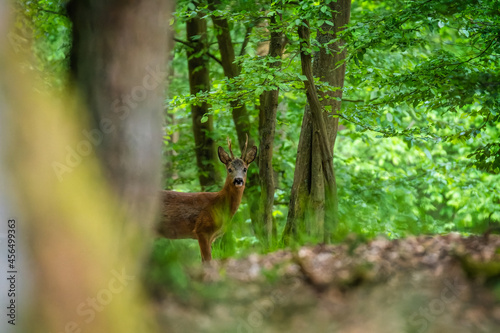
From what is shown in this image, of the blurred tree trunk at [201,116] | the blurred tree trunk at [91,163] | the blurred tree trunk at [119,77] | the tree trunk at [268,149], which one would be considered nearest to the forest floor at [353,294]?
the blurred tree trunk at [91,163]

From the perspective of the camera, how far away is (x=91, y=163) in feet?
12.4

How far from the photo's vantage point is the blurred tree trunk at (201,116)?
10.8 meters

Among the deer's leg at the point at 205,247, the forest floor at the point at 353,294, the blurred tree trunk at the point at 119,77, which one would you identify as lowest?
the deer's leg at the point at 205,247

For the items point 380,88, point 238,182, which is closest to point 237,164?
point 238,182

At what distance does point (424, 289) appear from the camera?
3.99 meters

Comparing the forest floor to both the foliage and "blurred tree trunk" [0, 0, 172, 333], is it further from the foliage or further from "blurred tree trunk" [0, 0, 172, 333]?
the foliage

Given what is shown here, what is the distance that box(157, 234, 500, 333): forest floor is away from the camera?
3.73 metres

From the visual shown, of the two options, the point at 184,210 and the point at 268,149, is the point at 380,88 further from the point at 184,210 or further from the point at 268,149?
the point at 184,210

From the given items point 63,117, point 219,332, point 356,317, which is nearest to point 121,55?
point 63,117

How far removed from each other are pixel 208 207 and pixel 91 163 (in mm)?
3470

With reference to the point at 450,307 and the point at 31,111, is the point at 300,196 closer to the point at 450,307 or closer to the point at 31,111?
the point at 450,307

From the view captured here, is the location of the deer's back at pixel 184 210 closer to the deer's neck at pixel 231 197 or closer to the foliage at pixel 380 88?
the deer's neck at pixel 231 197

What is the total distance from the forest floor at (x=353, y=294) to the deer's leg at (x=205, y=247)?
1.97 m

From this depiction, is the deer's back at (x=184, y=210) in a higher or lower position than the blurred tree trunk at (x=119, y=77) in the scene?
Result: lower
